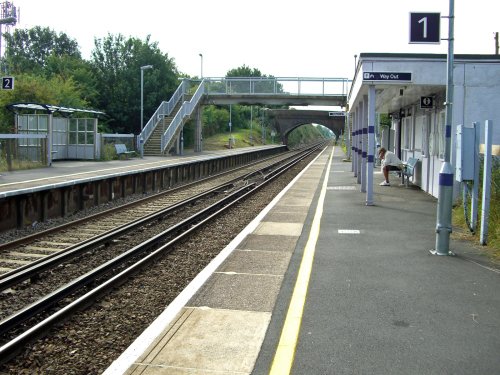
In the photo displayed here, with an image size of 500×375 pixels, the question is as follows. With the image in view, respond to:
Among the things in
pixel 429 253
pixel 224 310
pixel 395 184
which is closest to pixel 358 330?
pixel 224 310

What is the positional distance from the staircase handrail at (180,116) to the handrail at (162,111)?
132 centimetres

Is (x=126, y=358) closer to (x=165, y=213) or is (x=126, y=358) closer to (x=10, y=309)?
(x=10, y=309)

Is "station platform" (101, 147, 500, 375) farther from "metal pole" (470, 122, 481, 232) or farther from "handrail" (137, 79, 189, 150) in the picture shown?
"handrail" (137, 79, 189, 150)

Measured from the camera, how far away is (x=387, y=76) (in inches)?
499

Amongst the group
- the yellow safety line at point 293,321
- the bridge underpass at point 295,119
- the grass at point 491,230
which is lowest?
the yellow safety line at point 293,321

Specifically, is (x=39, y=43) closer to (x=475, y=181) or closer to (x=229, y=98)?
(x=229, y=98)

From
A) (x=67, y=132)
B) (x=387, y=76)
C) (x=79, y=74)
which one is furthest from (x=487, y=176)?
(x=79, y=74)

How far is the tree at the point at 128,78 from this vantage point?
164 feet

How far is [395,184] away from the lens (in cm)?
1900

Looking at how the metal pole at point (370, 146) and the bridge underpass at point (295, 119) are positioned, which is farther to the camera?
the bridge underpass at point (295, 119)

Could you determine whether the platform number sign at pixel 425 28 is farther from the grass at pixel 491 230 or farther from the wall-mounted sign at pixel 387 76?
the wall-mounted sign at pixel 387 76

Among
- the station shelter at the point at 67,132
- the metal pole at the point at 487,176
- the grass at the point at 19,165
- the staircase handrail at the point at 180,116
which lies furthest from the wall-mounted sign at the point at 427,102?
the staircase handrail at the point at 180,116

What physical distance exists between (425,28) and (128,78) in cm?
4382

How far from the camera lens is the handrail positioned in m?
41.7
